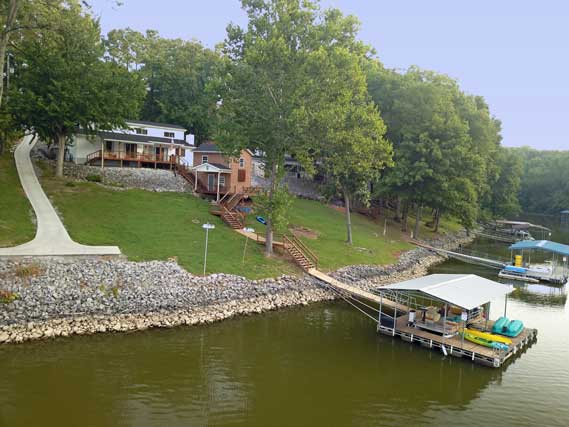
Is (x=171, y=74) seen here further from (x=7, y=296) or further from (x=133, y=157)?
(x=7, y=296)

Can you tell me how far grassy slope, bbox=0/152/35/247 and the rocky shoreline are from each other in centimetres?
433

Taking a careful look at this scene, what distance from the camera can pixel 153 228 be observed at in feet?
119

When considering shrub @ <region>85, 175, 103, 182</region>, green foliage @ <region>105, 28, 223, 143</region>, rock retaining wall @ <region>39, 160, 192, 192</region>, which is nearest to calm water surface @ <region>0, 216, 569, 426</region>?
rock retaining wall @ <region>39, 160, 192, 192</region>

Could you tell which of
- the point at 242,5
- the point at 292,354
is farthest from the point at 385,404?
the point at 242,5

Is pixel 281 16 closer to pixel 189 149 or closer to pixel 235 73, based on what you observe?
pixel 235 73

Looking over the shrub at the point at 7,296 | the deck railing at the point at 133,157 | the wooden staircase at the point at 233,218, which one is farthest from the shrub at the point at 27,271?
the deck railing at the point at 133,157

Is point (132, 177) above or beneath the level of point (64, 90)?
beneath

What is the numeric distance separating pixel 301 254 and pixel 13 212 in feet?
72.6

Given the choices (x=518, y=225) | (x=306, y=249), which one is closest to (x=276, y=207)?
(x=306, y=249)

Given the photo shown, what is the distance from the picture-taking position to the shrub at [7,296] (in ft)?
75.6

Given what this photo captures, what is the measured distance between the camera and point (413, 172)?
53750 millimetres

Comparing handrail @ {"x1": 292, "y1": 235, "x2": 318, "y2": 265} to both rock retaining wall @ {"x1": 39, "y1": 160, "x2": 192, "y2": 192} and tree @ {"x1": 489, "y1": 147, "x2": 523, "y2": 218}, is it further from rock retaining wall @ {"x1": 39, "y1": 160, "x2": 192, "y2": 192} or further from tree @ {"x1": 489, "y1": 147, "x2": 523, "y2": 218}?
tree @ {"x1": 489, "y1": 147, "x2": 523, "y2": 218}

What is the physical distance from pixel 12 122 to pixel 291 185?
40.5 metres

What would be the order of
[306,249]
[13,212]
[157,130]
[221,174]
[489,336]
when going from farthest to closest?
[157,130]
[221,174]
[306,249]
[13,212]
[489,336]
